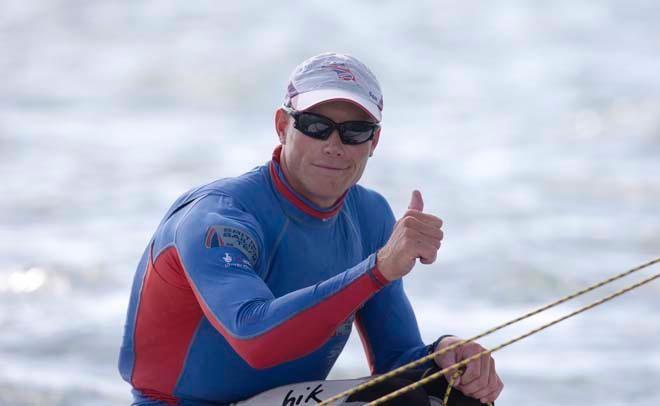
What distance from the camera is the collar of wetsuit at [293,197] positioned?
3217mm

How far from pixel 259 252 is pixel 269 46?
11843 millimetres

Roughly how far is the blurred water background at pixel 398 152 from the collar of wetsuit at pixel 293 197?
342cm

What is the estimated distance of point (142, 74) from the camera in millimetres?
14438

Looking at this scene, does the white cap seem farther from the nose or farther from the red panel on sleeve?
the red panel on sleeve

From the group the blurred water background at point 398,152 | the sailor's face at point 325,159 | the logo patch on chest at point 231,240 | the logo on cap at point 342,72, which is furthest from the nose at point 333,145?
the blurred water background at point 398,152

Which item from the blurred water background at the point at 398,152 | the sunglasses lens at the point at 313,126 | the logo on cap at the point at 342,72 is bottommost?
the sunglasses lens at the point at 313,126

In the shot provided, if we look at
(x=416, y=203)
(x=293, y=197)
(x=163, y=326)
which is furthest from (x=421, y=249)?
(x=163, y=326)

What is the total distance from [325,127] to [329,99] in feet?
0.26

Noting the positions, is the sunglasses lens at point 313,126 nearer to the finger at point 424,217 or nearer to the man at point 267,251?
the man at point 267,251

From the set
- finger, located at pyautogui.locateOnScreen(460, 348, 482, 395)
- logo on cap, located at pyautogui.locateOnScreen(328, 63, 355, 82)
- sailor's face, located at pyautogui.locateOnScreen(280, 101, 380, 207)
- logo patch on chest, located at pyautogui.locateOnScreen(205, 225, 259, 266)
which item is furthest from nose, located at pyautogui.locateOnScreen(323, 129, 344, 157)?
finger, located at pyautogui.locateOnScreen(460, 348, 482, 395)

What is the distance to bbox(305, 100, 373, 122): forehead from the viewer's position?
307 cm

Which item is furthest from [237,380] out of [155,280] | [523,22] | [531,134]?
[523,22]

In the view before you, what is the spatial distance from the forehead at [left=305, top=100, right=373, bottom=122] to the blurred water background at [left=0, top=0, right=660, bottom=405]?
3.67m

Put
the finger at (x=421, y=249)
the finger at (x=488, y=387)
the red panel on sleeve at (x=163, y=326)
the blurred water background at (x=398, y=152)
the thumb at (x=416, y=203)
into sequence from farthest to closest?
the blurred water background at (x=398, y=152)
the finger at (x=488, y=387)
the red panel on sleeve at (x=163, y=326)
the thumb at (x=416, y=203)
the finger at (x=421, y=249)
